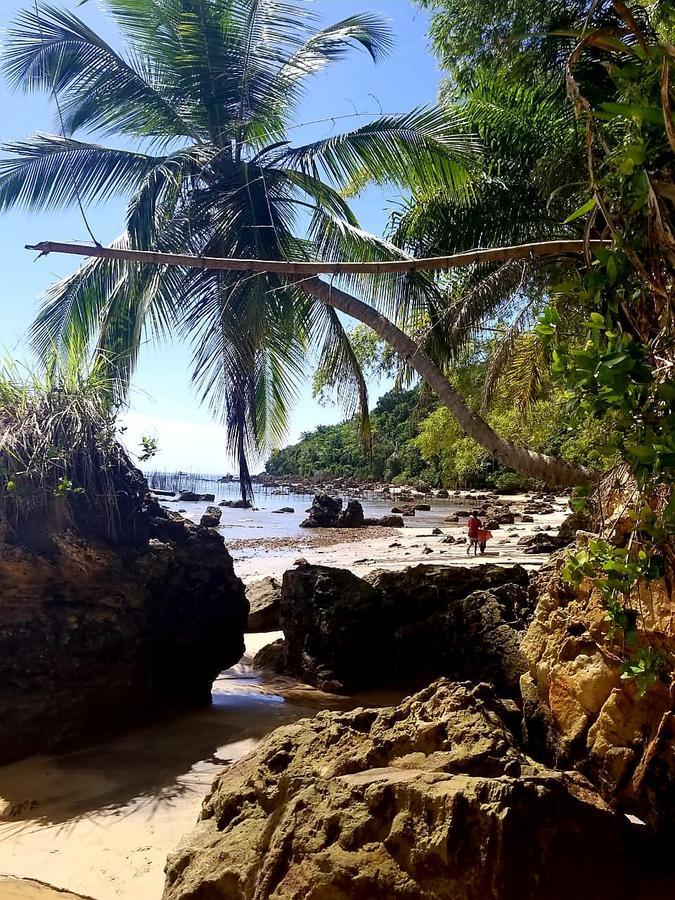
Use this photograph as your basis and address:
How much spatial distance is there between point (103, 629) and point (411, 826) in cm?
319

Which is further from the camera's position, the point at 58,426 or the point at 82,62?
the point at 82,62

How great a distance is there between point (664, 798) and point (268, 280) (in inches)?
272

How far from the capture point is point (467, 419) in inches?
259

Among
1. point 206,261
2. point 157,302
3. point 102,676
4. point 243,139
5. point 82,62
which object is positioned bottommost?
point 102,676

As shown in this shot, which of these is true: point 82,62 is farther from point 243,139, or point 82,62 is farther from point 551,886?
point 551,886

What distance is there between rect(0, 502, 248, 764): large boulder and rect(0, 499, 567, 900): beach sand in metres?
0.21

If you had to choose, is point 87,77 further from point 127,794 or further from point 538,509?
point 538,509

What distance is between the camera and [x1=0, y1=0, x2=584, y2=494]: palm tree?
8031 mm

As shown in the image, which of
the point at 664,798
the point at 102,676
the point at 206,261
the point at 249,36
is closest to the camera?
the point at 664,798

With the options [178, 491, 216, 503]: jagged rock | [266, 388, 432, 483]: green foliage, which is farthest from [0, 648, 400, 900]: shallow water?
[178, 491, 216, 503]: jagged rock

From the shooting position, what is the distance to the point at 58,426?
497 cm

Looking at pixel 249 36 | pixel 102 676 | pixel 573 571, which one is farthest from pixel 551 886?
pixel 249 36

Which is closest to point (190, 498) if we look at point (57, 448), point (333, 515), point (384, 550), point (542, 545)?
point (333, 515)

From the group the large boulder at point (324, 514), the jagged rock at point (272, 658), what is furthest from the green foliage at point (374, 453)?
the jagged rock at point (272, 658)
